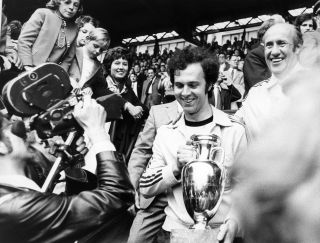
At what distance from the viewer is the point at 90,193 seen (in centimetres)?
213

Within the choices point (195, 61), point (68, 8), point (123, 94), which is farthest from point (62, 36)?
point (195, 61)

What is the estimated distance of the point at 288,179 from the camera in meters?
0.20

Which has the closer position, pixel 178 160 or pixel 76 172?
pixel 178 160

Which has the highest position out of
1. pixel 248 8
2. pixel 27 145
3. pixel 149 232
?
pixel 248 8

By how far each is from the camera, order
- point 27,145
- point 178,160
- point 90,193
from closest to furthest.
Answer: point 178,160, point 90,193, point 27,145

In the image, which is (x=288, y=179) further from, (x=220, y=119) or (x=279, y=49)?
(x=279, y=49)

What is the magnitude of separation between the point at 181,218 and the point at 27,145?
3.70 ft

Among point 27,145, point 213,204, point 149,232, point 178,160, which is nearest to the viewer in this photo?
point 213,204

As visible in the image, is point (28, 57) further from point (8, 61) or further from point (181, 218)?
point (181, 218)

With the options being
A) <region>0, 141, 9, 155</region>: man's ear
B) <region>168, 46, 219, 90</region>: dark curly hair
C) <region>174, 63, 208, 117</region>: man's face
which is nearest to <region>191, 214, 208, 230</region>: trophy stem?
<region>174, 63, 208, 117</region>: man's face

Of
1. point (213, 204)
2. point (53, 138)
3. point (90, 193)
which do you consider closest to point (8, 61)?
point (53, 138)

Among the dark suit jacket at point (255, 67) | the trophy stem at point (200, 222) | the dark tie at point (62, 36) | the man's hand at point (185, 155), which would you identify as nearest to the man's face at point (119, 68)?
the dark tie at point (62, 36)

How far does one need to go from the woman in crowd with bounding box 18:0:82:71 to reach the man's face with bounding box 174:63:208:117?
1036mm

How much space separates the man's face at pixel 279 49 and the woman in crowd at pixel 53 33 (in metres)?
1.24
